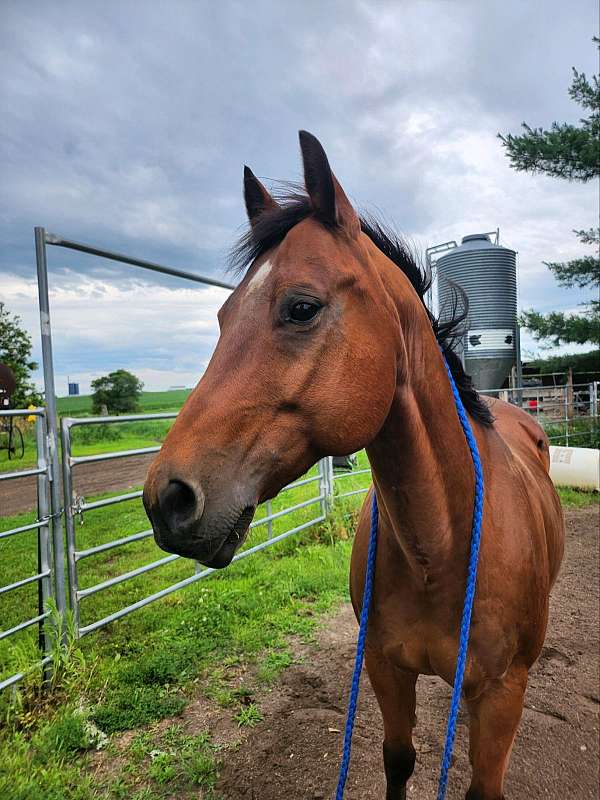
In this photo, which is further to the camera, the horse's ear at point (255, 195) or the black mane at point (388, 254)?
the horse's ear at point (255, 195)

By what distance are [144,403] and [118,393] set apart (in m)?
0.25

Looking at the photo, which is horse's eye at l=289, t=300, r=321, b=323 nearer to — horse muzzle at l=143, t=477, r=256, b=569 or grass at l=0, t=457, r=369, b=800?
horse muzzle at l=143, t=477, r=256, b=569

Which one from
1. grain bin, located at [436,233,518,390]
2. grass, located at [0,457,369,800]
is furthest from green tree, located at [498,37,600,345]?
grass, located at [0,457,369,800]

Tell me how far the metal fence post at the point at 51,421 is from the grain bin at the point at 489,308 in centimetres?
879

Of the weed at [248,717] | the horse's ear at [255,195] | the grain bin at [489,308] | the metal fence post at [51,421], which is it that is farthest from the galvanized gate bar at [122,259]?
the grain bin at [489,308]

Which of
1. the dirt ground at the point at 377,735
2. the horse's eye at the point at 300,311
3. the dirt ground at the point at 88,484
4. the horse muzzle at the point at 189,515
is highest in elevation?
the horse's eye at the point at 300,311

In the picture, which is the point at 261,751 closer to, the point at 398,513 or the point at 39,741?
the point at 39,741

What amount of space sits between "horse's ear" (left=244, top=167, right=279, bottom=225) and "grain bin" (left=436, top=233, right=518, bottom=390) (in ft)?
30.1

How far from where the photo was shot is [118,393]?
382 centimetres

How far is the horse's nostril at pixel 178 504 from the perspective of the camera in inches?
38.3

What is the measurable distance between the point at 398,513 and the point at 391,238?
94 cm

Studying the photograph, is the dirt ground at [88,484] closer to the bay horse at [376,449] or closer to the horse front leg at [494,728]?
the bay horse at [376,449]

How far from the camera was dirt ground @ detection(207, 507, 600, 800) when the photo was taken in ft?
7.27

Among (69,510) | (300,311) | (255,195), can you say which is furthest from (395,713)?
(69,510)
